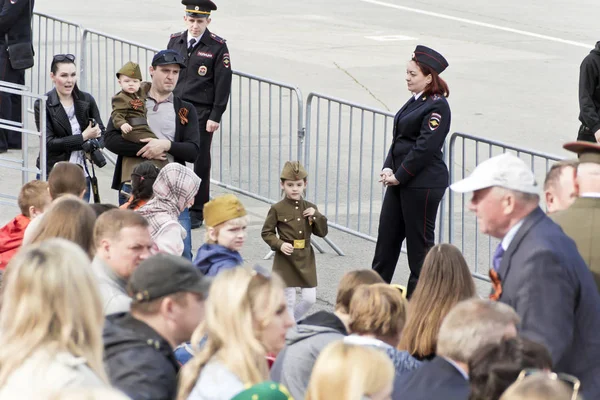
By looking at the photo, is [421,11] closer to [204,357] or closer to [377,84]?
[377,84]

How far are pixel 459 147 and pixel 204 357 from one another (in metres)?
9.52

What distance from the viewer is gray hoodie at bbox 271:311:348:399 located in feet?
15.8

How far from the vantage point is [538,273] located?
15.7 feet

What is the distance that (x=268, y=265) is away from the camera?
9195mm

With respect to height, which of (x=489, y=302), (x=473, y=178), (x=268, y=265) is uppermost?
(x=473, y=178)

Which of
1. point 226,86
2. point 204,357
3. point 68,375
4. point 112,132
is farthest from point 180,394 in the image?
point 226,86

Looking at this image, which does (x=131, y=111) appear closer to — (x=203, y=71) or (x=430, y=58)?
(x=203, y=71)

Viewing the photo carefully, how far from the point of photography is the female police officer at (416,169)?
809cm

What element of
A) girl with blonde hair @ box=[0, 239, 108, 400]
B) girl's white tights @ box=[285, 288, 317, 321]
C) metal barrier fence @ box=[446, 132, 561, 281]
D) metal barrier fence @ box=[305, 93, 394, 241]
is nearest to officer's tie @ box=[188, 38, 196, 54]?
metal barrier fence @ box=[305, 93, 394, 241]

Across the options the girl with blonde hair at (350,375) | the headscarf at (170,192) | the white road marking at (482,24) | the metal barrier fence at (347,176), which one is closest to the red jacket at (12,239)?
the headscarf at (170,192)

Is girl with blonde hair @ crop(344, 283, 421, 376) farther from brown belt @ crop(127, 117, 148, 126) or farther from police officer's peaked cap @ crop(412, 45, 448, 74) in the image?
brown belt @ crop(127, 117, 148, 126)

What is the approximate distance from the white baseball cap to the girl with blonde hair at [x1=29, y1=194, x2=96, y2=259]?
5.97ft

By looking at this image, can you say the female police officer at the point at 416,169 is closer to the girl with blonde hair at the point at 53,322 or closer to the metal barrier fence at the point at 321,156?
the metal barrier fence at the point at 321,156

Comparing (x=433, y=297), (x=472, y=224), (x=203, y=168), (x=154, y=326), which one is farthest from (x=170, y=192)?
(x=472, y=224)
